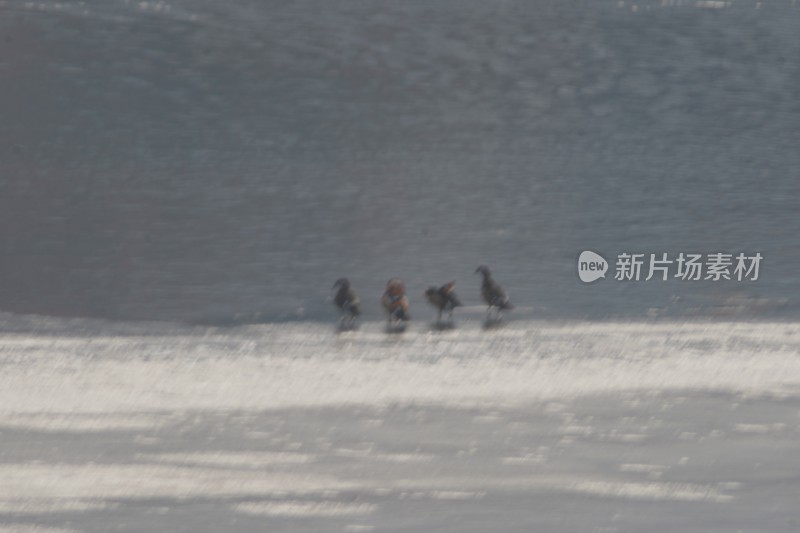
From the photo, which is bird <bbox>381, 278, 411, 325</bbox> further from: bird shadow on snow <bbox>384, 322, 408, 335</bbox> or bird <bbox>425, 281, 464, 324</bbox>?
bird <bbox>425, 281, 464, 324</bbox>

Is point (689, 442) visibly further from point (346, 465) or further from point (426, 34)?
point (426, 34)

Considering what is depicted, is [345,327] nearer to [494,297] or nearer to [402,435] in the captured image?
[494,297]

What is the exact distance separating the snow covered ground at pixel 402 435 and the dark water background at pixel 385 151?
6.80 metres

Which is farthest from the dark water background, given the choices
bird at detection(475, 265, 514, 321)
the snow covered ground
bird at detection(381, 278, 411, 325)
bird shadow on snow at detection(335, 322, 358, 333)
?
the snow covered ground

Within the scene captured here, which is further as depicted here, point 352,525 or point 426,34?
point 426,34

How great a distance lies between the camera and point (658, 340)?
64.1 ft

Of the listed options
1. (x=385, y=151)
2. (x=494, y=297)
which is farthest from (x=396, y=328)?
(x=385, y=151)

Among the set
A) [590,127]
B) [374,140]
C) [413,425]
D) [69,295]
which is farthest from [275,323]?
[590,127]

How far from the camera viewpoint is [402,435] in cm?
1252

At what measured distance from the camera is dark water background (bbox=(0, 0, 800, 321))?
2898 centimetres

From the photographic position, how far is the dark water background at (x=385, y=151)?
1141 inches

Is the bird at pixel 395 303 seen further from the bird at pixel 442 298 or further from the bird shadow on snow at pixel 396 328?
the bird at pixel 442 298

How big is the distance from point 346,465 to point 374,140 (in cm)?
4091

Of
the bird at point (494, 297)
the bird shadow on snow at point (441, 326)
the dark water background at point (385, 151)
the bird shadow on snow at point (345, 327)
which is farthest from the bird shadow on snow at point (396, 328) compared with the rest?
the bird at point (494, 297)
